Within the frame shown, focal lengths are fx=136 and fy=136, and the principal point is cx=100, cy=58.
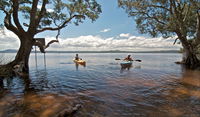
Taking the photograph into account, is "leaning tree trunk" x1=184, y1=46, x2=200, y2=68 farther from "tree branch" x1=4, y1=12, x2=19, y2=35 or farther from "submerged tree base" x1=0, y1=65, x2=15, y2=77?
"tree branch" x1=4, y1=12, x2=19, y2=35

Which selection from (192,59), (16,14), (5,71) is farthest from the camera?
(192,59)

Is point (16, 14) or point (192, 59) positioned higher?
point (16, 14)

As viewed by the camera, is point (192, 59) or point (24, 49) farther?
point (192, 59)

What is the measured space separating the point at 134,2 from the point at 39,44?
1312 centimetres

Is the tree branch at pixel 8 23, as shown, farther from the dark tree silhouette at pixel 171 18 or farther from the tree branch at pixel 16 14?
the dark tree silhouette at pixel 171 18

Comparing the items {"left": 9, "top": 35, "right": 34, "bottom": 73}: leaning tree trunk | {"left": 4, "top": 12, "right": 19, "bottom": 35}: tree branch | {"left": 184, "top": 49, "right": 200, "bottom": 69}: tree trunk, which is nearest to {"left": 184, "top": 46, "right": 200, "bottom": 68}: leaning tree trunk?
{"left": 184, "top": 49, "right": 200, "bottom": 69}: tree trunk

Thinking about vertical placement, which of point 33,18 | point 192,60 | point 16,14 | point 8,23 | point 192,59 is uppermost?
point 16,14

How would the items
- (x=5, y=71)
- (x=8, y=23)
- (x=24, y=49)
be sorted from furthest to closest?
(x=24, y=49) < (x=8, y=23) < (x=5, y=71)

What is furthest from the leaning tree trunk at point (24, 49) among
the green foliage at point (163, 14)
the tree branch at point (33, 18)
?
the green foliage at point (163, 14)

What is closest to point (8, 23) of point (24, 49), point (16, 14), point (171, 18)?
point (16, 14)

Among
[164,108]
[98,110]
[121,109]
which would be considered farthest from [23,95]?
[164,108]

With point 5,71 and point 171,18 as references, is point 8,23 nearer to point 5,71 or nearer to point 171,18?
point 5,71

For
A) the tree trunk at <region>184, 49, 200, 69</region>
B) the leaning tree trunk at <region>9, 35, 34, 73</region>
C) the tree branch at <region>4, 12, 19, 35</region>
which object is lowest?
the tree trunk at <region>184, 49, 200, 69</region>

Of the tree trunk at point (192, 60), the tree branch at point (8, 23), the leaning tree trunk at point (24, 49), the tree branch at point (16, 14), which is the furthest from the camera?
the tree trunk at point (192, 60)
